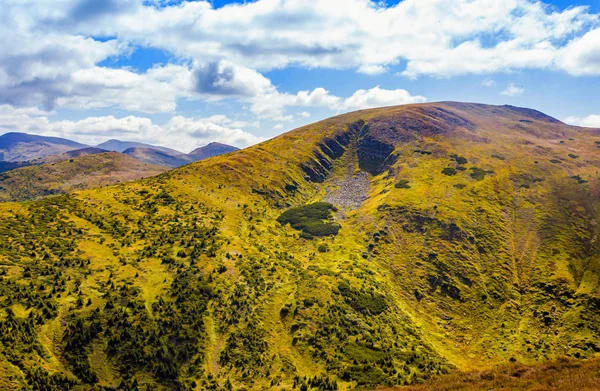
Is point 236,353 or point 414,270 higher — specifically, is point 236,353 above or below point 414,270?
below

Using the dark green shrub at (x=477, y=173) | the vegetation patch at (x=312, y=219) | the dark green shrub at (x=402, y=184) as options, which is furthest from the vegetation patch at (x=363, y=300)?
the dark green shrub at (x=477, y=173)

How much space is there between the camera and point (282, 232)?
8325 centimetres

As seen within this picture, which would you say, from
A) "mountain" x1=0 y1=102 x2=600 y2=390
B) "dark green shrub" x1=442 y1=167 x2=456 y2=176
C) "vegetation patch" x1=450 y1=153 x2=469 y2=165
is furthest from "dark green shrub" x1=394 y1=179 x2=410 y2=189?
"vegetation patch" x1=450 y1=153 x2=469 y2=165

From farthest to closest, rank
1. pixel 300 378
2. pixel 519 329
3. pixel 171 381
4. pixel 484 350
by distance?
pixel 519 329 < pixel 484 350 < pixel 300 378 < pixel 171 381

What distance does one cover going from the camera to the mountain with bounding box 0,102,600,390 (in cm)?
4069

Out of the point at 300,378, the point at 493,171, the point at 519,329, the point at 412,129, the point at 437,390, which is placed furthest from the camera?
the point at 412,129

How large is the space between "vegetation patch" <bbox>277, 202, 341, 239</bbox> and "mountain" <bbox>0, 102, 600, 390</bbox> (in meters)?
0.78

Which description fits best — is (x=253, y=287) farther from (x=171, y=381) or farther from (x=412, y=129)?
(x=412, y=129)

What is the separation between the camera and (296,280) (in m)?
62.0

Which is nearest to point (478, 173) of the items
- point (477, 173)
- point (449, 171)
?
point (477, 173)

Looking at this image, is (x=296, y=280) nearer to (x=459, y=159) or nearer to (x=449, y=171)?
(x=449, y=171)

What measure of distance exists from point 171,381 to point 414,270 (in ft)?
166

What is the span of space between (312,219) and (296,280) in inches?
1254

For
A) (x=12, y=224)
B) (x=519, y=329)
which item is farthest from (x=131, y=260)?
(x=519, y=329)
